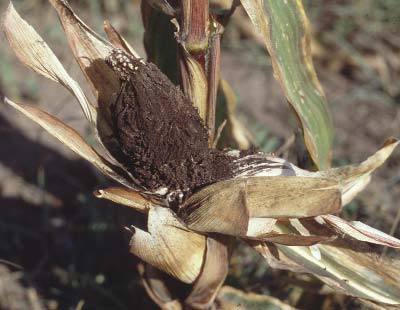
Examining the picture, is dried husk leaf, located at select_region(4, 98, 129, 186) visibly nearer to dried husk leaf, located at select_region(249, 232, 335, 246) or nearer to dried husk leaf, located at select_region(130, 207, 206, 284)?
dried husk leaf, located at select_region(130, 207, 206, 284)

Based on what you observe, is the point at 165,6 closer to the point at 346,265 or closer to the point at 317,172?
the point at 317,172

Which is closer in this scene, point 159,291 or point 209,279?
point 209,279

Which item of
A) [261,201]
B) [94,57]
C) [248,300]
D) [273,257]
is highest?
[94,57]

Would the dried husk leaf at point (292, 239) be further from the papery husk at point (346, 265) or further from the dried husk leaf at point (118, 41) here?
the dried husk leaf at point (118, 41)

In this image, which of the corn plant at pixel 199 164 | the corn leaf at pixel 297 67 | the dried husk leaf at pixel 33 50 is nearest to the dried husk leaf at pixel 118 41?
the corn plant at pixel 199 164

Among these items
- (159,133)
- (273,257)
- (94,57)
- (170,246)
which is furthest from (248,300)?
(94,57)

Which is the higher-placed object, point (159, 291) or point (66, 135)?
point (66, 135)

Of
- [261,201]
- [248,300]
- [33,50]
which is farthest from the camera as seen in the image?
[248,300]

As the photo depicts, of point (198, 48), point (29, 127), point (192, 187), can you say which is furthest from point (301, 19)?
point (29, 127)
